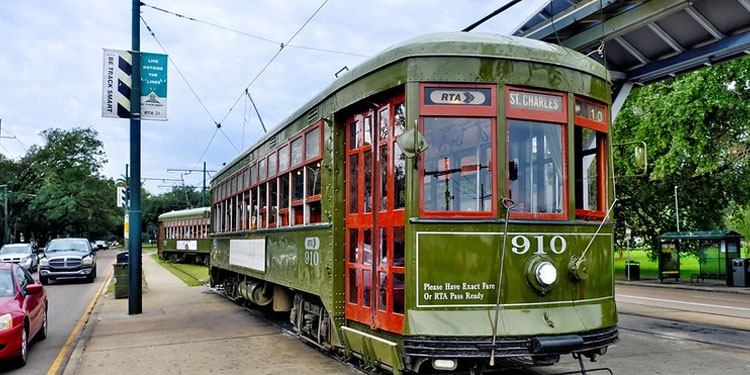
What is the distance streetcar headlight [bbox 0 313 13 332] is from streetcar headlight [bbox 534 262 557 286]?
6.55 meters

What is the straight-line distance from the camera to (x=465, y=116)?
580 cm

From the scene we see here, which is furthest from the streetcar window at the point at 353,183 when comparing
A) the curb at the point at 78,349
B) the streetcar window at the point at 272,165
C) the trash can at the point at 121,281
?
the trash can at the point at 121,281

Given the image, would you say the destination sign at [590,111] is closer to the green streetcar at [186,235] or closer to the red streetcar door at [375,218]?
the red streetcar door at [375,218]

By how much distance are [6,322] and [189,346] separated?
2458 millimetres

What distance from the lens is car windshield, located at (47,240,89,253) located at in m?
23.5

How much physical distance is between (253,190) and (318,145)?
4.42 metres

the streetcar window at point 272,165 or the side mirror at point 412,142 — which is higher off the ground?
the streetcar window at point 272,165

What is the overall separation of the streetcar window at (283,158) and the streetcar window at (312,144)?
3.58ft

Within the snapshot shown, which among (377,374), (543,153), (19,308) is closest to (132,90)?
(19,308)

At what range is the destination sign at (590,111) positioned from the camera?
6.25 meters

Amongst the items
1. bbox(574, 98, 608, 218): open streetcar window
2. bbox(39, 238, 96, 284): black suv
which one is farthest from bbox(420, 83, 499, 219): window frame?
bbox(39, 238, 96, 284): black suv

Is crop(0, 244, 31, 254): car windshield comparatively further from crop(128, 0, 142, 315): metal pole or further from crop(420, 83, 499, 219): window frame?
crop(420, 83, 499, 219): window frame

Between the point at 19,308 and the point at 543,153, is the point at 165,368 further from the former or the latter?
the point at 543,153

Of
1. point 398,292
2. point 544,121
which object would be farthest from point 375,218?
point 544,121
